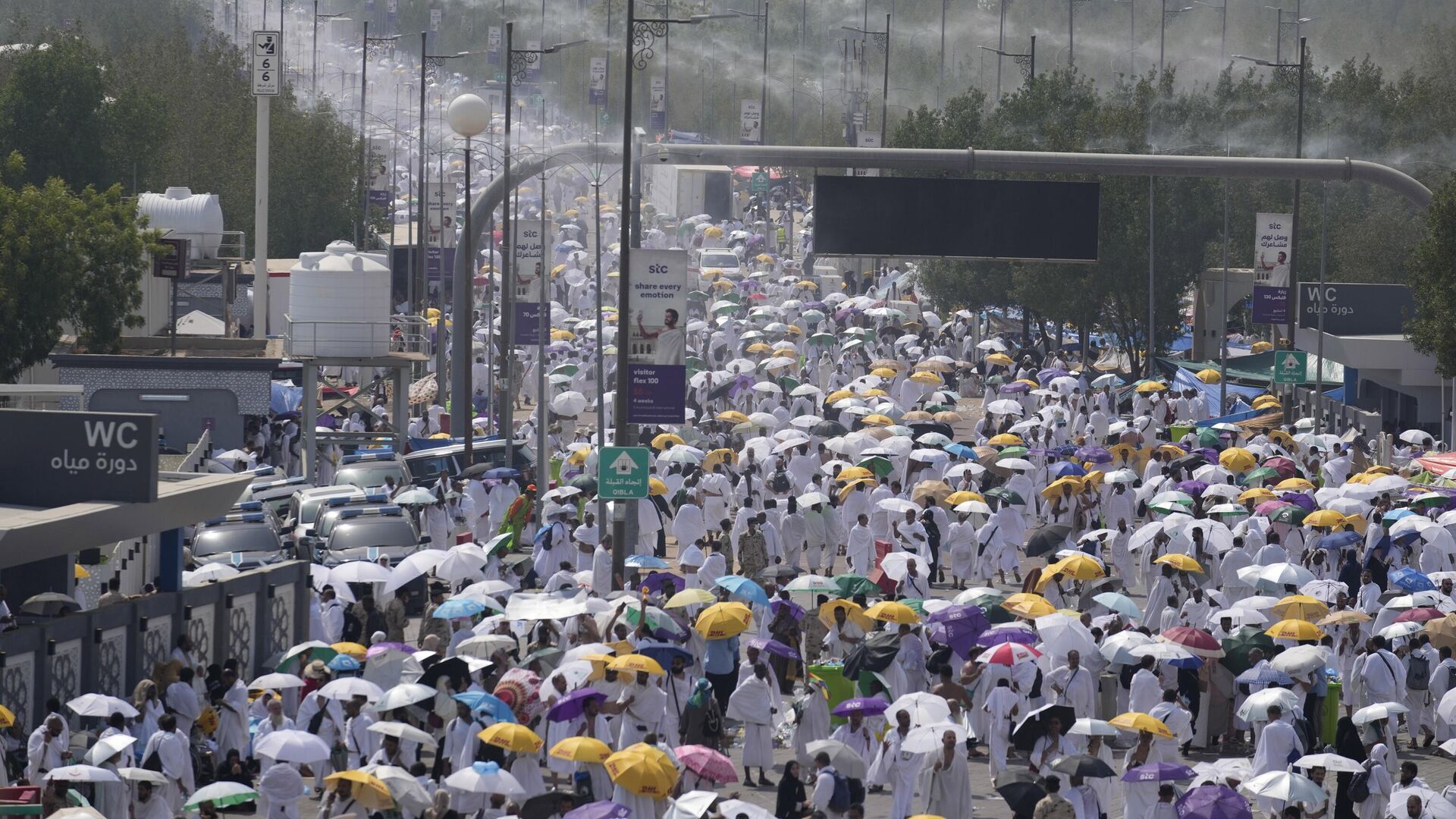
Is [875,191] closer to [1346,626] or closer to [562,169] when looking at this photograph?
[1346,626]

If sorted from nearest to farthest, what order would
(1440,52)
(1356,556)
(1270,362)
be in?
1. (1356,556)
2. (1270,362)
3. (1440,52)

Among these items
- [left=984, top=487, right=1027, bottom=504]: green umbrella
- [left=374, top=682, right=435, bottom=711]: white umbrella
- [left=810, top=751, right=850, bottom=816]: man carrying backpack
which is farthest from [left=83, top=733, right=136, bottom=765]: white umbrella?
[left=984, top=487, right=1027, bottom=504]: green umbrella

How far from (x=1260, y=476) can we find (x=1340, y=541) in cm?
456

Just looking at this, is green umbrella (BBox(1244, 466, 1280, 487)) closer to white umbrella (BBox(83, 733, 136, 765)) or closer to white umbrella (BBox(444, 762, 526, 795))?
white umbrella (BBox(444, 762, 526, 795))

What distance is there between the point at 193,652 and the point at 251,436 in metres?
14.9

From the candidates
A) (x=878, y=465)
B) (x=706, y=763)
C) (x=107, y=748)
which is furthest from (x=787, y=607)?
(x=878, y=465)

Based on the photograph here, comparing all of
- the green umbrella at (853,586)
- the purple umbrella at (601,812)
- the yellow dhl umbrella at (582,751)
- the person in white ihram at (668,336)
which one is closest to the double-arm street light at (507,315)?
the person in white ihram at (668,336)

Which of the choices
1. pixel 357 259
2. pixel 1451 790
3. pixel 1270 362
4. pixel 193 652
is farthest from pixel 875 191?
pixel 1451 790

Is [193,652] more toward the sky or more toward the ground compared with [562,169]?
more toward the ground

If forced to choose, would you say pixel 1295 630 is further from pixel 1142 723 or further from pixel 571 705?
pixel 571 705

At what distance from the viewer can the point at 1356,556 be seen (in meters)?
22.2

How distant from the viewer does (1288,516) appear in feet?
75.8

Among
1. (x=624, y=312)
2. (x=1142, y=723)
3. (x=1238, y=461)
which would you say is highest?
(x=624, y=312)

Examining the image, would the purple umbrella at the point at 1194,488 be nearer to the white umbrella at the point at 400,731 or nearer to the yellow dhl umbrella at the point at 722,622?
the yellow dhl umbrella at the point at 722,622
